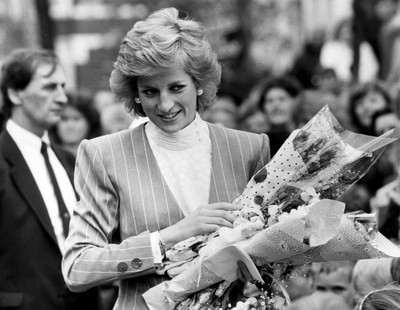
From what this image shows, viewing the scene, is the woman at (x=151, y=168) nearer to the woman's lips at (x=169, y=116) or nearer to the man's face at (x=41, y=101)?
the woman's lips at (x=169, y=116)

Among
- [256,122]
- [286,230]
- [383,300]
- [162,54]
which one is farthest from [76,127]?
[383,300]

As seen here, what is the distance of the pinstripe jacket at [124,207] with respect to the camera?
14.2 ft

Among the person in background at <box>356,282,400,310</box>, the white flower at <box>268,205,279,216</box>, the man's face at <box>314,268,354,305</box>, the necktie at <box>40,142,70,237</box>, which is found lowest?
the man's face at <box>314,268,354,305</box>

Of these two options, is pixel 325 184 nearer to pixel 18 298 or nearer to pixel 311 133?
pixel 311 133

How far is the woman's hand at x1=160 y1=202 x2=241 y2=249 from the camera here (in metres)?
4.18

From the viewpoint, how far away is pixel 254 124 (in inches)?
406

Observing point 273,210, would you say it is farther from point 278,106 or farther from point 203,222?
point 278,106

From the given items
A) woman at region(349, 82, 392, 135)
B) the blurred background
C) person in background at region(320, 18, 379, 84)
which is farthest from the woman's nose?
the blurred background

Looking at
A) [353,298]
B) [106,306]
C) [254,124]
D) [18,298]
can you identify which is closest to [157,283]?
[353,298]

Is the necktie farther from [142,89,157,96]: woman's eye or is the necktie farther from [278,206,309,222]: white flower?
[278,206,309,222]: white flower

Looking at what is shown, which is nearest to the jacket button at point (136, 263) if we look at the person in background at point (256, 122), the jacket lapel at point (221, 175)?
the jacket lapel at point (221, 175)

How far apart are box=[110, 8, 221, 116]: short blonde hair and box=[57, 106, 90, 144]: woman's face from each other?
6292 mm

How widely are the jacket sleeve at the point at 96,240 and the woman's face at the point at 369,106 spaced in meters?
4.88

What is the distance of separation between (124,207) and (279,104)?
5812 millimetres
